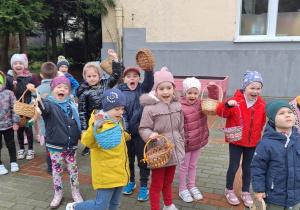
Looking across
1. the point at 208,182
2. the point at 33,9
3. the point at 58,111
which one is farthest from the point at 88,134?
the point at 33,9

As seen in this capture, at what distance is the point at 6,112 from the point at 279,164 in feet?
13.0

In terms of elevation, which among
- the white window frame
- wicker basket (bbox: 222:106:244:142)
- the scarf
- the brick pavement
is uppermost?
the white window frame

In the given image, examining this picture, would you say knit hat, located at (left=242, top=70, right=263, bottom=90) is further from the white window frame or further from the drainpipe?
the drainpipe

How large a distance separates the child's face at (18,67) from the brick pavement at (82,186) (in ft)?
5.28

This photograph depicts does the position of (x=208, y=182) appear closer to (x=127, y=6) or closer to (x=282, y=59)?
(x=282, y=59)

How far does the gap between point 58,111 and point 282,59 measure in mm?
7037

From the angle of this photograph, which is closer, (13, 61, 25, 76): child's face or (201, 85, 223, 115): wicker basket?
(201, 85, 223, 115): wicker basket

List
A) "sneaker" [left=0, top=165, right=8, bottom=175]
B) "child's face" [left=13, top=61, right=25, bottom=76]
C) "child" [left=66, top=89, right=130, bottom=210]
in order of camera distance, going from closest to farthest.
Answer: "child" [left=66, top=89, right=130, bottom=210], "sneaker" [left=0, top=165, right=8, bottom=175], "child's face" [left=13, top=61, right=25, bottom=76]

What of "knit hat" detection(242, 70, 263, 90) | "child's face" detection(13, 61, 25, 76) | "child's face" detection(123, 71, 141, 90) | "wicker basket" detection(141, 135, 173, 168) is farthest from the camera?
"child's face" detection(13, 61, 25, 76)

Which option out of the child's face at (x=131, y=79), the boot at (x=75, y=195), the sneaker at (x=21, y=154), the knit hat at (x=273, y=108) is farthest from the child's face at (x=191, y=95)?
the sneaker at (x=21, y=154)

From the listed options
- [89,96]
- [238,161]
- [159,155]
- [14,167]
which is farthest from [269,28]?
[14,167]

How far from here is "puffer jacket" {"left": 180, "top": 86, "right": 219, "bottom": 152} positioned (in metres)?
3.41

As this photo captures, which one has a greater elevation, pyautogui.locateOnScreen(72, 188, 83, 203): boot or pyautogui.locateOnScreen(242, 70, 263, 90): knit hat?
pyautogui.locateOnScreen(242, 70, 263, 90): knit hat

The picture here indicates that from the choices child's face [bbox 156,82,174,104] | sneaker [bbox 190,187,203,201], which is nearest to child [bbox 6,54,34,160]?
child's face [bbox 156,82,174,104]
